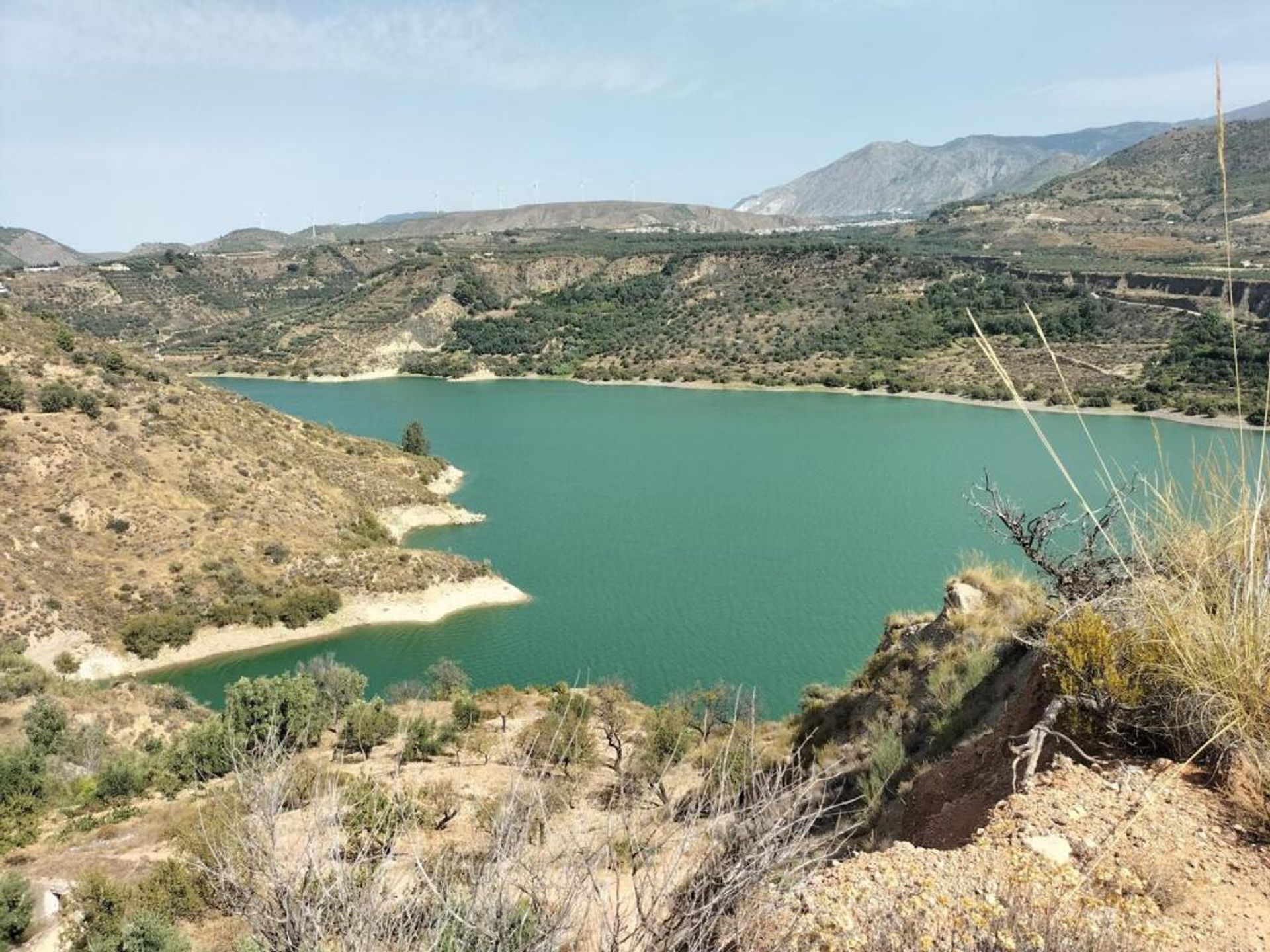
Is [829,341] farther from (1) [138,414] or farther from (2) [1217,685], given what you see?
(2) [1217,685]

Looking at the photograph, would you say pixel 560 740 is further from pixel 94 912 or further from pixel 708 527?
pixel 708 527

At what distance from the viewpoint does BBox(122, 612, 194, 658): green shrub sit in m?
23.6

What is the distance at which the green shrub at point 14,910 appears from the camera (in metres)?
8.02

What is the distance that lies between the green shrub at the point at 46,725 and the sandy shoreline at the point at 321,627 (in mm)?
7254

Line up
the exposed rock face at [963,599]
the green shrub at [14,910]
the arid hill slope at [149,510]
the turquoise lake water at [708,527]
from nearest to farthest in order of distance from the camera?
the green shrub at [14,910]
the exposed rock face at [963,599]
the turquoise lake water at [708,527]
the arid hill slope at [149,510]

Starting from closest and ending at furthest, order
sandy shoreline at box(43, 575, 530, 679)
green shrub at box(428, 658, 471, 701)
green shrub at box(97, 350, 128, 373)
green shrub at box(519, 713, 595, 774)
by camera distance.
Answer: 1. green shrub at box(519, 713, 595, 774)
2. green shrub at box(428, 658, 471, 701)
3. sandy shoreline at box(43, 575, 530, 679)
4. green shrub at box(97, 350, 128, 373)

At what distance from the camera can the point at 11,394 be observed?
92.3ft

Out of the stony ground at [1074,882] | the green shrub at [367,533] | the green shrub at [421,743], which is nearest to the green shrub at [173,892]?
the green shrub at [421,743]

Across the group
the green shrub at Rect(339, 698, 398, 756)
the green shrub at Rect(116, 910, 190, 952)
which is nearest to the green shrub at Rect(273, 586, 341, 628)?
the green shrub at Rect(339, 698, 398, 756)

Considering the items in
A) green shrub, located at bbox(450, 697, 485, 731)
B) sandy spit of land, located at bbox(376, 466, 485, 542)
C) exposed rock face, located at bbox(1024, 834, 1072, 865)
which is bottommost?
sandy spit of land, located at bbox(376, 466, 485, 542)

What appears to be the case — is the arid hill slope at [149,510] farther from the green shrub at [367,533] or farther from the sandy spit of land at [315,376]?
the sandy spit of land at [315,376]

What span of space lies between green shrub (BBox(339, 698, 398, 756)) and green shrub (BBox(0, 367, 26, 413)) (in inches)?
843

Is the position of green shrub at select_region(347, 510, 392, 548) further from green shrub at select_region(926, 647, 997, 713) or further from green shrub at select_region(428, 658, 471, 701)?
green shrub at select_region(926, 647, 997, 713)

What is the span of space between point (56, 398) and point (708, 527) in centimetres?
2631
